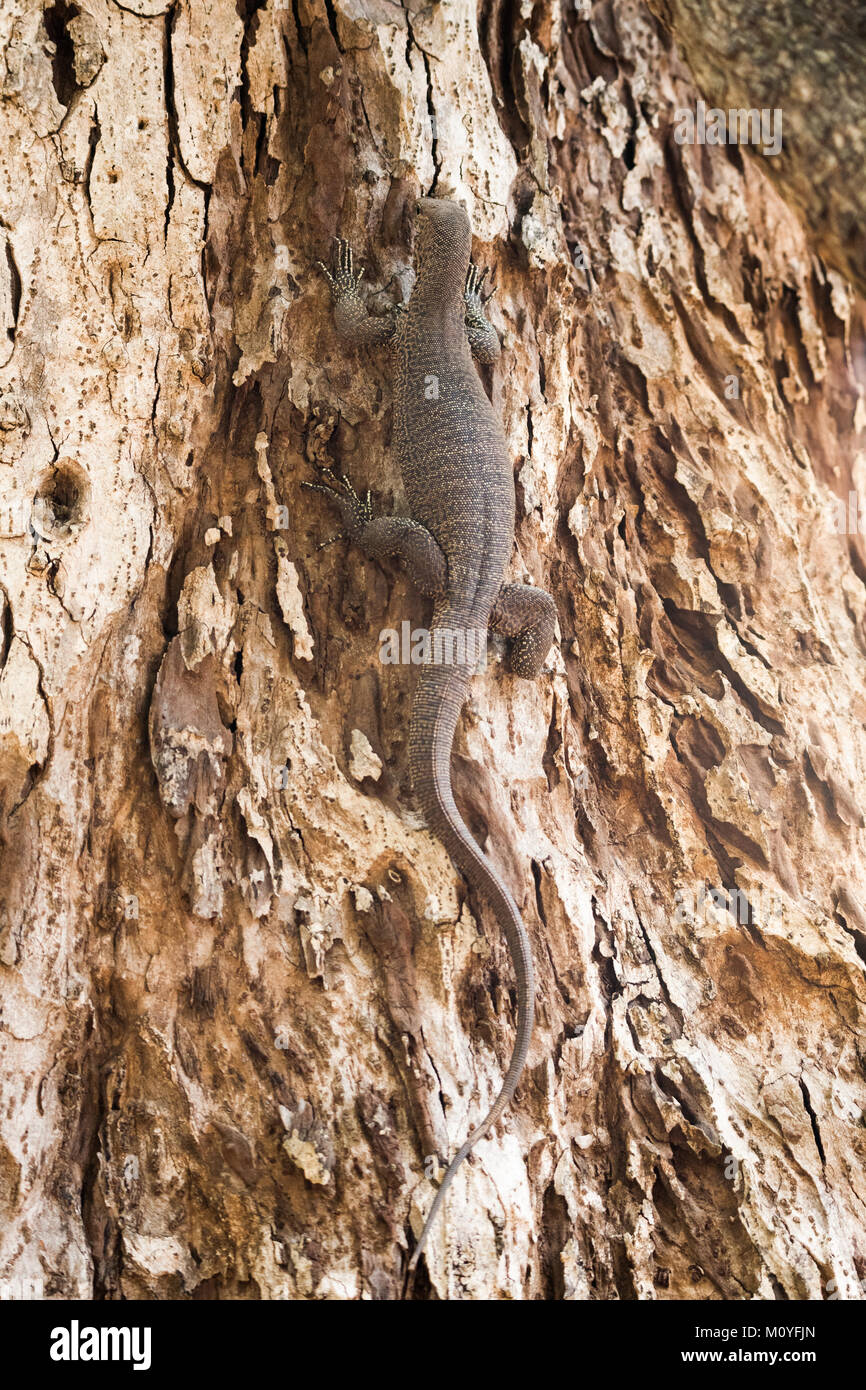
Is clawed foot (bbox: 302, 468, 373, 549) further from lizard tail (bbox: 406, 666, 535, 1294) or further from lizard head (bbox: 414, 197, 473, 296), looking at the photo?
lizard head (bbox: 414, 197, 473, 296)

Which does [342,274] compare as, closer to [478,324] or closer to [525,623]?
[478,324]

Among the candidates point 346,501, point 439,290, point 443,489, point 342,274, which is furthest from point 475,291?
point 346,501

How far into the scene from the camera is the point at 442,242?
14.9 ft

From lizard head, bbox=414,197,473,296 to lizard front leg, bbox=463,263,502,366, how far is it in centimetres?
19

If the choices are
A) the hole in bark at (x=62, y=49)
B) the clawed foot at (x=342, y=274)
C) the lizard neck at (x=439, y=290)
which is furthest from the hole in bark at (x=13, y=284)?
the lizard neck at (x=439, y=290)

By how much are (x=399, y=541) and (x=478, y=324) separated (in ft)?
4.22

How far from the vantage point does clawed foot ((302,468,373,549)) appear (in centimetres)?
439

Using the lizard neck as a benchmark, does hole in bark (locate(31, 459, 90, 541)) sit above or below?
below

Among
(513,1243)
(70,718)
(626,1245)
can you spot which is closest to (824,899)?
(626,1245)

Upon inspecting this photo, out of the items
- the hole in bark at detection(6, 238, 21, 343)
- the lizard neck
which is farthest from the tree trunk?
the lizard neck

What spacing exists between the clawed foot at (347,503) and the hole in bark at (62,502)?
951mm

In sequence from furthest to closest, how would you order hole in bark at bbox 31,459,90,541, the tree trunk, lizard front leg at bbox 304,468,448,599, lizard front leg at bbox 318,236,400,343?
lizard front leg at bbox 318,236,400,343 → lizard front leg at bbox 304,468,448,599 → hole in bark at bbox 31,459,90,541 → the tree trunk

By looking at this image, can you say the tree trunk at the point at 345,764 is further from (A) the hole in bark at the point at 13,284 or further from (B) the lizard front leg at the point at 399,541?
(B) the lizard front leg at the point at 399,541

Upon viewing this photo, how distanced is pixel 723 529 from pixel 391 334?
199 cm
